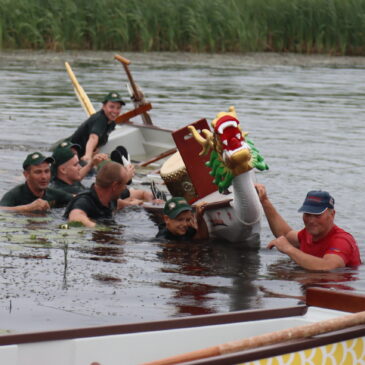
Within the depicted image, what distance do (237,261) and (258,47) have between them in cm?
2534

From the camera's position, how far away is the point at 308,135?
21.2m

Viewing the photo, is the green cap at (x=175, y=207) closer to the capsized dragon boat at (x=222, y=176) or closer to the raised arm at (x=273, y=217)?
the capsized dragon boat at (x=222, y=176)

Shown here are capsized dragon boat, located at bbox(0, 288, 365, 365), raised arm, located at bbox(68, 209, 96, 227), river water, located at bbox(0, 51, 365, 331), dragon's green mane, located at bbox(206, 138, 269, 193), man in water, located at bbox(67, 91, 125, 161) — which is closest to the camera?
capsized dragon boat, located at bbox(0, 288, 365, 365)

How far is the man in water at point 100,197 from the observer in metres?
11.7

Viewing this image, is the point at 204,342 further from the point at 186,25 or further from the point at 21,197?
A: the point at 186,25

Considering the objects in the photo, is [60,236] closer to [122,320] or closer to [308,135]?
[122,320]

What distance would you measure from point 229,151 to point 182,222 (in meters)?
1.22

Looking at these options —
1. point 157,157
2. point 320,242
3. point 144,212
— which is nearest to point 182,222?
point 320,242

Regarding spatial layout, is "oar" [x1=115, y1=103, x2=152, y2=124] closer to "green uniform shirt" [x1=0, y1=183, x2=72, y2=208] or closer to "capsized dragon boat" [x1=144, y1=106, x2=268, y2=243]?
"capsized dragon boat" [x1=144, y1=106, x2=268, y2=243]

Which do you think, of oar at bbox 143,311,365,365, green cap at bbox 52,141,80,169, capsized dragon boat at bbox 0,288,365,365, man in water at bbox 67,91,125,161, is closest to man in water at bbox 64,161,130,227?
green cap at bbox 52,141,80,169

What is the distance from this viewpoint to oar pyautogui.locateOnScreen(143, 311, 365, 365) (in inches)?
200

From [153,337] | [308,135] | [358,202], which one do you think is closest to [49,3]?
[308,135]

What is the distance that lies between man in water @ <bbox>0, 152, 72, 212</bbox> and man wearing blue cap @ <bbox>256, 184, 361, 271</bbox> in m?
3.46

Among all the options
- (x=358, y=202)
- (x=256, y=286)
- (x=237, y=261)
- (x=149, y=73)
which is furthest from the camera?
(x=149, y=73)
